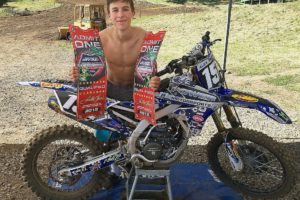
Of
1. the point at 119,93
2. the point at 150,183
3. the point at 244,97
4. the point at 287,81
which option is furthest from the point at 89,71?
the point at 287,81

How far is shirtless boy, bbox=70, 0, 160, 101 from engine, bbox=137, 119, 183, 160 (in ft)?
1.31

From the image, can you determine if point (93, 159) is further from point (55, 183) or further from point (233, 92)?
point (233, 92)

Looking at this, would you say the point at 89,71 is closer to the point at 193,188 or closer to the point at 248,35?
the point at 193,188

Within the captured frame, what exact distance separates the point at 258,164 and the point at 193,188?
0.73 meters

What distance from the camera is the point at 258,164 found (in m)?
3.80

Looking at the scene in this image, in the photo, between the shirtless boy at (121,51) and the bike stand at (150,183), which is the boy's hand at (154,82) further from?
the bike stand at (150,183)

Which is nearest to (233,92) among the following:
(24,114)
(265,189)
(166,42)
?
(265,189)

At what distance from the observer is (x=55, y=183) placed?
12.7 feet

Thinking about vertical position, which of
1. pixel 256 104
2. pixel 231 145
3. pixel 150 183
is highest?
pixel 256 104

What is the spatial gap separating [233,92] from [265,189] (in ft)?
3.64

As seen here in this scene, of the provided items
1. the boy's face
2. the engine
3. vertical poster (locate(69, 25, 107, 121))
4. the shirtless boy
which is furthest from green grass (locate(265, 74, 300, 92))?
vertical poster (locate(69, 25, 107, 121))

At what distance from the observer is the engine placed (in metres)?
3.55

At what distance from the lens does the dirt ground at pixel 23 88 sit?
4.75 meters

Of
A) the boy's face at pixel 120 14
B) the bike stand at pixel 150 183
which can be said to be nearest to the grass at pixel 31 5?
the boy's face at pixel 120 14
